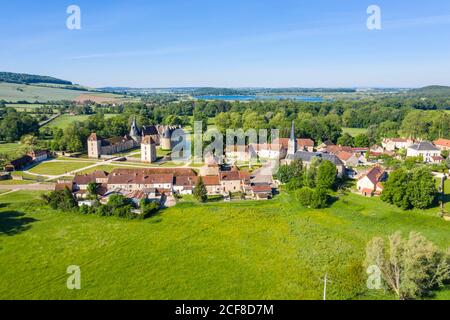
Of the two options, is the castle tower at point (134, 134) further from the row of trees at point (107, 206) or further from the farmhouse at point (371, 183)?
the farmhouse at point (371, 183)

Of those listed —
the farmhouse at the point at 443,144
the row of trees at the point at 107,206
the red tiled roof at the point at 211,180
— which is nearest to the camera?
the row of trees at the point at 107,206

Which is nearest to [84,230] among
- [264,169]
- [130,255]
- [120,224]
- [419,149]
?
[120,224]

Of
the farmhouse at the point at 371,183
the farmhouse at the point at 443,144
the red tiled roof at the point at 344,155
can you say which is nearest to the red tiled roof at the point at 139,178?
the farmhouse at the point at 371,183

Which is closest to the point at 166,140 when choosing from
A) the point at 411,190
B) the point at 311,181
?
the point at 311,181

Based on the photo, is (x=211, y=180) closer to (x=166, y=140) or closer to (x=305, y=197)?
(x=305, y=197)

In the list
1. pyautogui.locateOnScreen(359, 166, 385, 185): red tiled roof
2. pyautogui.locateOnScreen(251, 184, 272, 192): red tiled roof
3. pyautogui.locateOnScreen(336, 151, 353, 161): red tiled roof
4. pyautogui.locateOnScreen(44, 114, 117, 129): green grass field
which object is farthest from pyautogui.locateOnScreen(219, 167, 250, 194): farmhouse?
pyautogui.locateOnScreen(44, 114, 117, 129): green grass field

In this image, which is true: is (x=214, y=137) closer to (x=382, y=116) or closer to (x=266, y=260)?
(x=266, y=260)
